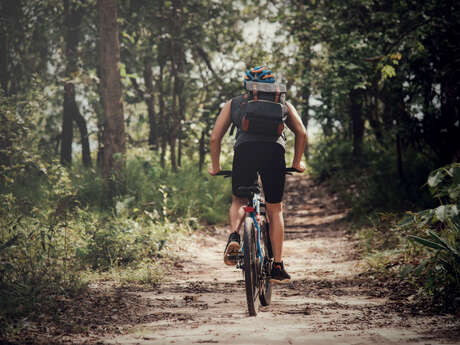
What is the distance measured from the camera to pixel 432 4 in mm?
8797

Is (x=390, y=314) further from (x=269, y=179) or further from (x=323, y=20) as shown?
(x=323, y=20)

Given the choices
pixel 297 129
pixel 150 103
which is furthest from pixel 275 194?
pixel 150 103

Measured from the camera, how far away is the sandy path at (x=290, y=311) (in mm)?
3727

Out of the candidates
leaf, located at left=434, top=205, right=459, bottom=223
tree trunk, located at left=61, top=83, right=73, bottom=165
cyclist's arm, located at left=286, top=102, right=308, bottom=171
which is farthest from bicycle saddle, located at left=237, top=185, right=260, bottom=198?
tree trunk, located at left=61, top=83, right=73, bottom=165

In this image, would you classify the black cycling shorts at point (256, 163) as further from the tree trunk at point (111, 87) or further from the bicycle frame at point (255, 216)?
the tree trunk at point (111, 87)

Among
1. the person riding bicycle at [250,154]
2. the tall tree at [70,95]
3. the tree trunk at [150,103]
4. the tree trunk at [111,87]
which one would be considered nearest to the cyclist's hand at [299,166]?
the person riding bicycle at [250,154]

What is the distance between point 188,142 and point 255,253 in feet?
37.4

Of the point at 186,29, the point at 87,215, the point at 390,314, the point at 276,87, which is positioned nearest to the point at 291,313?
the point at 390,314

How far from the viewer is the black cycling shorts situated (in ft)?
15.4

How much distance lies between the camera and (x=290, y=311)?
4785mm

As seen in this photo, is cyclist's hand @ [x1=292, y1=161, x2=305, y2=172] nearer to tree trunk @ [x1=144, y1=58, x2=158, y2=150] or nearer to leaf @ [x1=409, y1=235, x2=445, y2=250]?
leaf @ [x1=409, y1=235, x2=445, y2=250]

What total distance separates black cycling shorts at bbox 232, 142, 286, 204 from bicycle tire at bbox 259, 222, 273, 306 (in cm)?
61

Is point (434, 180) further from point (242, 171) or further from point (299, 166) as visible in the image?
point (242, 171)

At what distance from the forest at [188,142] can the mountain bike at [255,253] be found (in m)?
1.35
